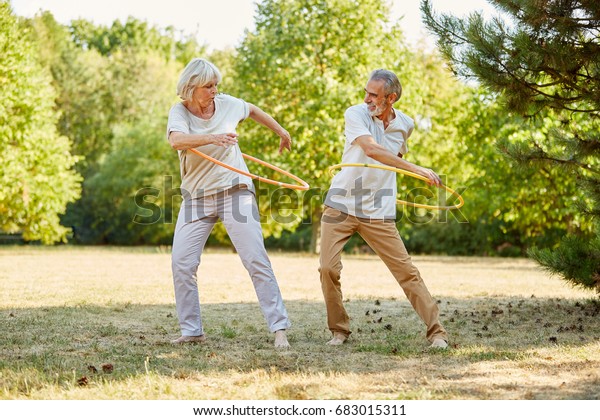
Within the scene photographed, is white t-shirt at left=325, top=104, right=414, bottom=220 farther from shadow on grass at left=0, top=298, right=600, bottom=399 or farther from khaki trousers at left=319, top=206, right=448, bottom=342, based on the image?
shadow on grass at left=0, top=298, right=600, bottom=399

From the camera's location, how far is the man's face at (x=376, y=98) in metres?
5.77

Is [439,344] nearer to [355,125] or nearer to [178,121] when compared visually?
[355,125]

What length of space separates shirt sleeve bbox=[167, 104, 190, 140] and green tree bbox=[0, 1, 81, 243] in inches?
663

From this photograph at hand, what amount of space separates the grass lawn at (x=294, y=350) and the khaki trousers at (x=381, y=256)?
0.30 meters

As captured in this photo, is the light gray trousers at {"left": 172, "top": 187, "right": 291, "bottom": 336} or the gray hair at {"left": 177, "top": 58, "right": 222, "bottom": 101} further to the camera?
the light gray trousers at {"left": 172, "top": 187, "right": 291, "bottom": 336}

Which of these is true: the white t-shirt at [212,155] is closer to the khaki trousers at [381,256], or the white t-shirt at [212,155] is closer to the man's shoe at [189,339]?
the khaki trousers at [381,256]

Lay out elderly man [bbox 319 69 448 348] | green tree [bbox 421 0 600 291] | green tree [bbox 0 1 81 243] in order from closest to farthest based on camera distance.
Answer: elderly man [bbox 319 69 448 348] < green tree [bbox 421 0 600 291] < green tree [bbox 0 1 81 243]

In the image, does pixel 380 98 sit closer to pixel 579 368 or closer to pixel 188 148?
pixel 188 148

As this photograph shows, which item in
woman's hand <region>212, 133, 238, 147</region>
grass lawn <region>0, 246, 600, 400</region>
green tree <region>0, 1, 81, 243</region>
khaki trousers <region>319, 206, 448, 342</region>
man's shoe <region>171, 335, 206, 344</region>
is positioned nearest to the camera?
grass lawn <region>0, 246, 600, 400</region>

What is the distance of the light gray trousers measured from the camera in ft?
19.7

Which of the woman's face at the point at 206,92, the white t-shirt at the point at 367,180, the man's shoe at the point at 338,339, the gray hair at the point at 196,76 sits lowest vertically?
the man's shoe at the point at 338,339

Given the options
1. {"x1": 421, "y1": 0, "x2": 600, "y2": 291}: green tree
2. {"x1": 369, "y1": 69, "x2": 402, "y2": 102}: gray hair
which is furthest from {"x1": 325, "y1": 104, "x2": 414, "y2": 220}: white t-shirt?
{"x1": 421, "y1": 0, "x2": 600, "y2": 291}: green tree

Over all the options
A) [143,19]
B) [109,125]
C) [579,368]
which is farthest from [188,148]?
[143,19]

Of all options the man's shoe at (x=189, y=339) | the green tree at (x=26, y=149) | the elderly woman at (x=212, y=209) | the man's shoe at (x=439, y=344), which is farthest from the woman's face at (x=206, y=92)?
the green tree at (x=26, y=149)
